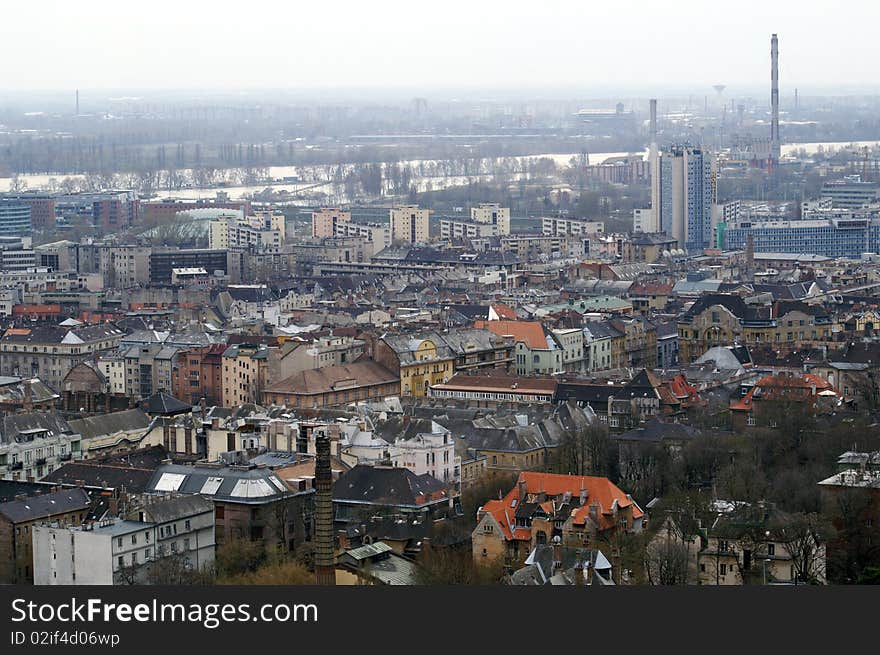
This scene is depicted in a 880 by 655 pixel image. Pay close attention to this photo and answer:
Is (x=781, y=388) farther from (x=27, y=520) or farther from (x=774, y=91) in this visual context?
(x=774, y=91)

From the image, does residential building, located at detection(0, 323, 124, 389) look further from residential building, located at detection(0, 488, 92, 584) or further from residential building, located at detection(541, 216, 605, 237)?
residential building, located at detection(541, 216, 605, 237)

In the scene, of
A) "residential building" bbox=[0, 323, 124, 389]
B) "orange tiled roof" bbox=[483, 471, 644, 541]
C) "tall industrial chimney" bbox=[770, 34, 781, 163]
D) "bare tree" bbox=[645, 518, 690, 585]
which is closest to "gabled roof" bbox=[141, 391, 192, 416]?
"residential building" bbox=[0, 323, 124, 389]

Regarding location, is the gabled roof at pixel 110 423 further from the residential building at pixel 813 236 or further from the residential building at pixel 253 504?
the residential building at pixel 813 236

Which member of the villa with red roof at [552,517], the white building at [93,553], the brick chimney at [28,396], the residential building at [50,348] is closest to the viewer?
the white building at [93,553]

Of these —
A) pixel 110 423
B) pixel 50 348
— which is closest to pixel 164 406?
pixel 110 423

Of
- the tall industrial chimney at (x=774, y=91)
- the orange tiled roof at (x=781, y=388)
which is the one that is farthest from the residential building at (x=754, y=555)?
the tall industrial chimney at (x=774, y=91)

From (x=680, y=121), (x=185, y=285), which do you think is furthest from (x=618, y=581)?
(x=680, y=121)

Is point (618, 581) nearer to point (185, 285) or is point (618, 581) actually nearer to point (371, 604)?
point (371, 604)
